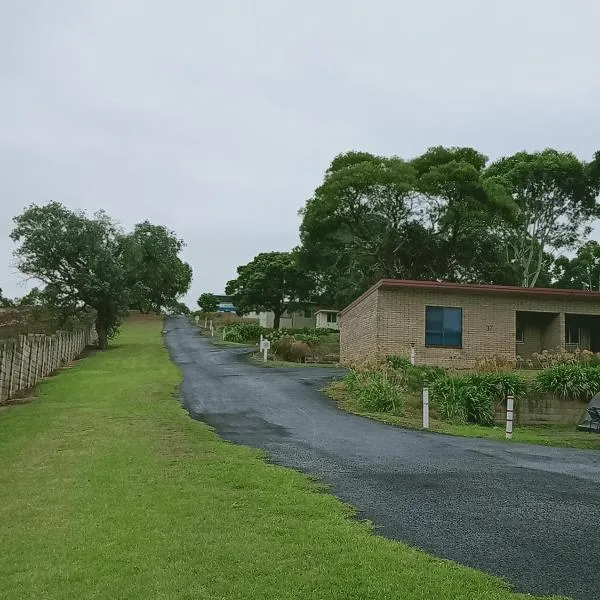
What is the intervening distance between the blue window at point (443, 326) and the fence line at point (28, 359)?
13.3 metres

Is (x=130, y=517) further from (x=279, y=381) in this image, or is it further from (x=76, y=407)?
(x=279, y=381)

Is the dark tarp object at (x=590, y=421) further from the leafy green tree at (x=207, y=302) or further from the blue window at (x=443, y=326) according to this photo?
the leafy green tree at (x=207, y=302)

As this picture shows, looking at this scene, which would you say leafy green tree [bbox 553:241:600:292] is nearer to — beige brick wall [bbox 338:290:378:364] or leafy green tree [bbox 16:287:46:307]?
beige brick wall [bbox 338:290:378:364]

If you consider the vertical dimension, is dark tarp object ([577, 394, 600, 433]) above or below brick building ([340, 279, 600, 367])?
below

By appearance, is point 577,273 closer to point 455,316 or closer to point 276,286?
point 276,286

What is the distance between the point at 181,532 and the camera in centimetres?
626

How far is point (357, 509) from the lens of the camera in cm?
731

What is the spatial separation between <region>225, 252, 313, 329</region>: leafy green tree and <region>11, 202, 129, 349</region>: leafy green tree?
2416 cm

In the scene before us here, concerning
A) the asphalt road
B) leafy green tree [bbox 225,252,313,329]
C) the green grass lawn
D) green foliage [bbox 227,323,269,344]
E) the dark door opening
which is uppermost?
leafy green tree [bbox 225,252,313,329]

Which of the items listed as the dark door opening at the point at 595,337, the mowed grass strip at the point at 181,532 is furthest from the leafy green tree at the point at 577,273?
the mowed grass strip at the point at 181,532

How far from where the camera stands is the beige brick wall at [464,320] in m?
25.8

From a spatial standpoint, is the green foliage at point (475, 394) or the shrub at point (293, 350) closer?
the green foliage at point (475, 394)

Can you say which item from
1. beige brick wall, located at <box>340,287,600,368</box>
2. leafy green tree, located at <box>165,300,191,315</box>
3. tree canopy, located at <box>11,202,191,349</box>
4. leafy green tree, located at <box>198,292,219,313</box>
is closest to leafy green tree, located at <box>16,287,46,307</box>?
tree canopy, located at <box>11,202,191,349</box>

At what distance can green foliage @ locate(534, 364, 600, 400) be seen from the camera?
752 inches
